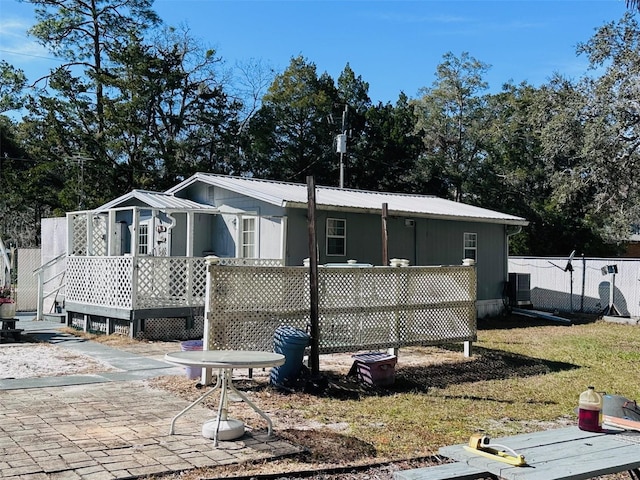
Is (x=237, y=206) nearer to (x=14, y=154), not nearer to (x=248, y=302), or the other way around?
(x=248, y=302)

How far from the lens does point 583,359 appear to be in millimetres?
10805

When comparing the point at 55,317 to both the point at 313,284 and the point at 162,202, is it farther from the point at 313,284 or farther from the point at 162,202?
the point at 313,284

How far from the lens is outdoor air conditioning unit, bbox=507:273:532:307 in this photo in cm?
1823

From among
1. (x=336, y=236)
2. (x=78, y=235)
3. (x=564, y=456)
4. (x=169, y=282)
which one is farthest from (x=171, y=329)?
(x=564, y=456)

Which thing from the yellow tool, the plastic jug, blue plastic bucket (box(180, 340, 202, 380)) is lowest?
blue plastic bucket (box(180, 340, 202, 380))

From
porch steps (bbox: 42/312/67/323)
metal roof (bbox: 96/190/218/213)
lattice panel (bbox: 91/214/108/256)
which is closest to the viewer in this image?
metal roof (bbox: 96/190/218/213)

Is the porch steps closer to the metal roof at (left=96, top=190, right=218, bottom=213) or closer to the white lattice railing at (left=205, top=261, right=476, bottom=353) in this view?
the metal roof at (left=96, top=190, right=218, bottom=213)

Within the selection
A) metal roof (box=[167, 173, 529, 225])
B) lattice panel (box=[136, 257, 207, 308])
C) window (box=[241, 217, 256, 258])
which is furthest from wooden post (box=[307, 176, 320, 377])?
window (box=[241, 217, 256, 258])

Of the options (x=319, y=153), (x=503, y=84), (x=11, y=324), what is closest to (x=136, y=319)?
(x=11, y=324)

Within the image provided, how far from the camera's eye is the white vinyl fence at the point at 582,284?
18062 mm

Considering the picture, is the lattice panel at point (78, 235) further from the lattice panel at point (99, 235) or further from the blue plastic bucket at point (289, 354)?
the blue plastic bucket at point (289, 354)

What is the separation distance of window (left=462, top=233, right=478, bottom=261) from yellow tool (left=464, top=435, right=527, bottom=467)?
13822 millimetres

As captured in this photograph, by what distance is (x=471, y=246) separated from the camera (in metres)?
17.5

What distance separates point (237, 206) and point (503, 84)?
25565 mm
